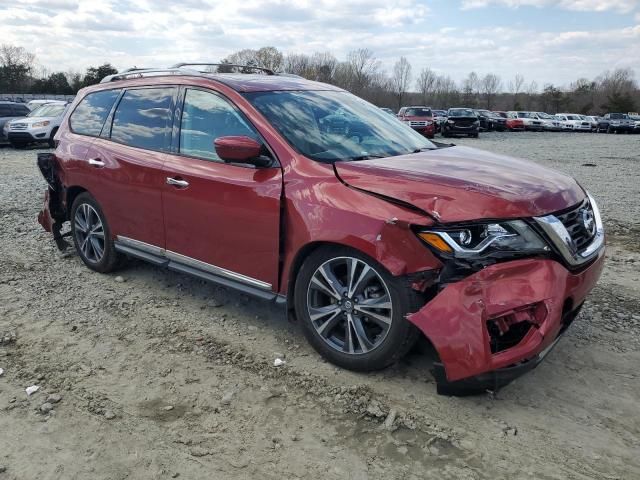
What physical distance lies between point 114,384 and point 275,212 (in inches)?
57.4

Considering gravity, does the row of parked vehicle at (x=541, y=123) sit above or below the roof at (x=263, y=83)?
below

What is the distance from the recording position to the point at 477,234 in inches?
115

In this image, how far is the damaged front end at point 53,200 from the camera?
5.62 metres

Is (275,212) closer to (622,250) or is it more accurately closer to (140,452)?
(140,452)

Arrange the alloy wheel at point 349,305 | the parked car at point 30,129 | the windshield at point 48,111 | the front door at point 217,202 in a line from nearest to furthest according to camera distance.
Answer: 1. the alloy wheel at point 349,305
2. the front door at point 217,202
3. the parked car at point 30,129
4. the windshield at point 48,111

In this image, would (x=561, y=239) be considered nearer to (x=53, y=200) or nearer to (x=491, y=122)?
(x=53, y=200)

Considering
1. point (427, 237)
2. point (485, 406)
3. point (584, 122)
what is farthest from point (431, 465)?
point (584, 122)

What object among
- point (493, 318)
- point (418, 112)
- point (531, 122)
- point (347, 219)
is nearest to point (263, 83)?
point (347, 219)

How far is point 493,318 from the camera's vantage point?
2.78 meters

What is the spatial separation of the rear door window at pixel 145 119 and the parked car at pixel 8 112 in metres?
15.9

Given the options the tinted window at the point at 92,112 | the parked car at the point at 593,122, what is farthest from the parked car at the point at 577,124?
the tinted window at the point at 92,112

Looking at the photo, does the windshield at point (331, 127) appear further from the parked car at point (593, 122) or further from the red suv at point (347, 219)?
the parked car at point (593, 122)

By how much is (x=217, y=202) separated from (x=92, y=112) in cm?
229

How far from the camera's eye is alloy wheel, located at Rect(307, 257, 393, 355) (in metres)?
3.19
